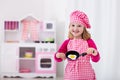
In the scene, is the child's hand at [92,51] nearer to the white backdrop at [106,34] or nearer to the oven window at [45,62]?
the white backdrop at [106,34]

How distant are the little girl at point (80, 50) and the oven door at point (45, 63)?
1.02 metres

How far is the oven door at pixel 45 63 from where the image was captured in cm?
251

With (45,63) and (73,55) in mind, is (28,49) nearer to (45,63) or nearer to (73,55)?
(45,63)

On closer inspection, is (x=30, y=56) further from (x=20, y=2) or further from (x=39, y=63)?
(x=20, y=2)

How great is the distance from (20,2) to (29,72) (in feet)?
2.48

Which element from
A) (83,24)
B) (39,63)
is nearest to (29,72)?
(39,63)

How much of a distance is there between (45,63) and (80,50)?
3.74 feet

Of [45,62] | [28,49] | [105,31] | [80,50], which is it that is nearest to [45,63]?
[45,62]

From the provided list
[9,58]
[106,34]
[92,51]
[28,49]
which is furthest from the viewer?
[28,49]

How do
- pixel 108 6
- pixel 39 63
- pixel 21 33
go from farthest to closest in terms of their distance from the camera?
pixel 21 33
pixel 39 63
pixel 108 6

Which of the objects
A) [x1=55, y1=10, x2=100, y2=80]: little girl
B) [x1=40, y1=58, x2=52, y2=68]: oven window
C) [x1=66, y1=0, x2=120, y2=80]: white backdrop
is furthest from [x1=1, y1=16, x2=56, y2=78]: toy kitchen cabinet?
→ [x1=55, y1=10, x2=100, y2=80]: little girl

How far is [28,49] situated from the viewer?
2693mm

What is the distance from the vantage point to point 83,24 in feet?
4.75

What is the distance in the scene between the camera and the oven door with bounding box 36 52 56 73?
2506mm
